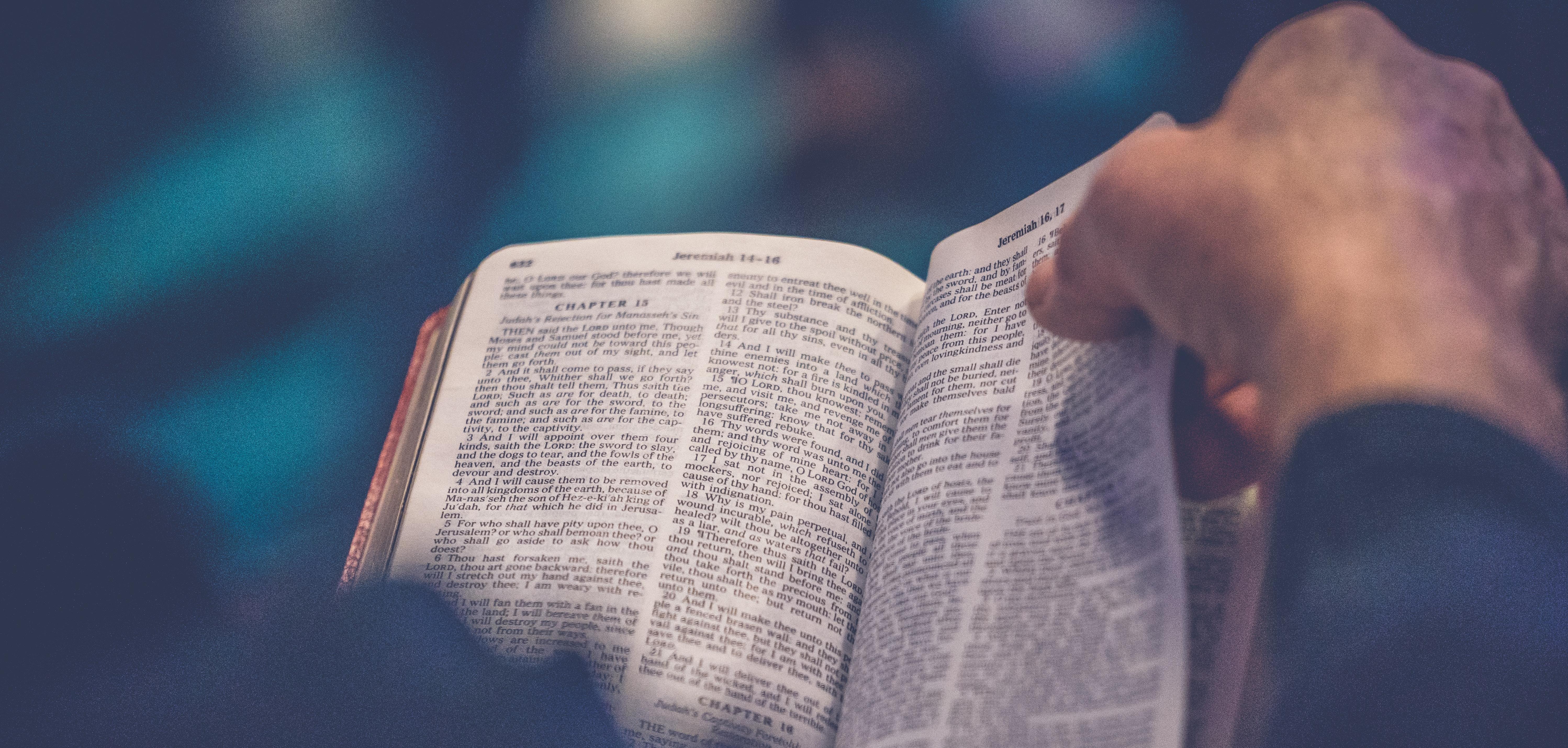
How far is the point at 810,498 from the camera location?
0.55 metres

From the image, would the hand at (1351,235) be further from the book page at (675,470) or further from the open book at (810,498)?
the book page at (675,470)

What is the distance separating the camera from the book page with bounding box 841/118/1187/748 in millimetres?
371

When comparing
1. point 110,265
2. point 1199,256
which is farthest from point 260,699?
point 110,265

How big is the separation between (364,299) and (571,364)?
0.28 m

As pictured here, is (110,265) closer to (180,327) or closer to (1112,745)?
(180,327)

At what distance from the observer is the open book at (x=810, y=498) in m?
0.40

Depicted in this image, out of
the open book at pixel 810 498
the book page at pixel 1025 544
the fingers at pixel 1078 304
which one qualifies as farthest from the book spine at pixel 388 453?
the fingers at pixel 1078 304

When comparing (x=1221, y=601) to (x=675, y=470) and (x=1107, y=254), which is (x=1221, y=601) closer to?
(x=1107, y=254)

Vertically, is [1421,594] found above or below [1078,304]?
below

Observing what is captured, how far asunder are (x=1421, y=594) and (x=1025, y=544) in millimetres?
172

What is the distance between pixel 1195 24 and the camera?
722 millimetres

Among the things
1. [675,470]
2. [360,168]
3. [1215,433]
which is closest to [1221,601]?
[1215,433]

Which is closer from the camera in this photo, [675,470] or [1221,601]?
[1221,601]

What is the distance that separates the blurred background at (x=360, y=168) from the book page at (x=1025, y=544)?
235 mm
